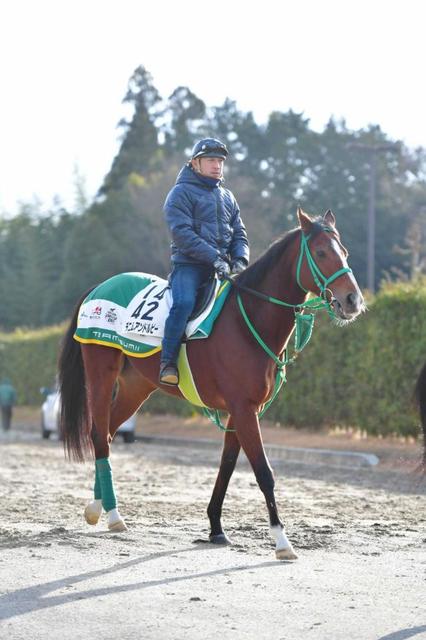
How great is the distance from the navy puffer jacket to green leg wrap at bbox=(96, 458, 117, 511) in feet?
6.18

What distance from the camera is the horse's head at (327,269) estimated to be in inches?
314

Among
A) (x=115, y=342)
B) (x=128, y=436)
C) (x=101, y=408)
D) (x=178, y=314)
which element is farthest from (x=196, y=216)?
(x=128, y=436)

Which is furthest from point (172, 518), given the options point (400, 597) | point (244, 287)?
point (400, 597)

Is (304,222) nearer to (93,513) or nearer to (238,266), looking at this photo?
(238,266)

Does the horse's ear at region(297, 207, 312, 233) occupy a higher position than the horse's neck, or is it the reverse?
the horse's ear at region(297, 207, 312, 233)

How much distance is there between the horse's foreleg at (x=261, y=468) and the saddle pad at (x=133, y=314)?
80 centimetres

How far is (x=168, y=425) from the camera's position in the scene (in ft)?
104

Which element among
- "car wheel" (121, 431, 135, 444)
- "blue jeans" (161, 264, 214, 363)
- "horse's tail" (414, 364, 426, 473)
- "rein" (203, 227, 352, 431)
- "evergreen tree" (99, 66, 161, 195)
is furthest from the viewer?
"evergreen tree" (99, 66, 161, 195)

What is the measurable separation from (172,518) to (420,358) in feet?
36.2

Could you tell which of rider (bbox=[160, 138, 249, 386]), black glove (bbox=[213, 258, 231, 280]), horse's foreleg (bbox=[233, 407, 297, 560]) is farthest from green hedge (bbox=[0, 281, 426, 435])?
horse's foreleg (bbox=[233, 407, 297, 560])

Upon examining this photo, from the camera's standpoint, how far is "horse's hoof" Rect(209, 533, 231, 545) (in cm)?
851

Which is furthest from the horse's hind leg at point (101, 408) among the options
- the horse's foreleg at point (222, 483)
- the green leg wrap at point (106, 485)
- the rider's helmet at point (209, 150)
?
the rider's helmet at point (209, 150)

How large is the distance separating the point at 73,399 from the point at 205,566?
3260mm

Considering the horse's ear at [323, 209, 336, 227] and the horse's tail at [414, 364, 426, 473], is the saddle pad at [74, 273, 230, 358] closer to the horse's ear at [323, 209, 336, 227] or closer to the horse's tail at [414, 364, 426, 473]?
the horse's ear at [323, 209, 336, 227]
